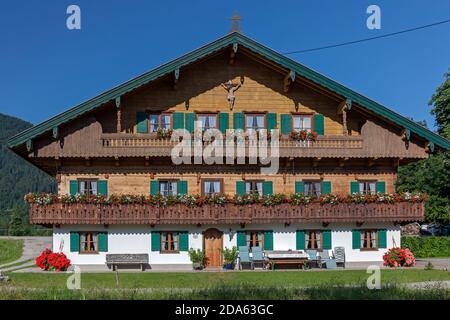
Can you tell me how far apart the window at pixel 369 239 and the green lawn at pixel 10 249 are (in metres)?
22.2

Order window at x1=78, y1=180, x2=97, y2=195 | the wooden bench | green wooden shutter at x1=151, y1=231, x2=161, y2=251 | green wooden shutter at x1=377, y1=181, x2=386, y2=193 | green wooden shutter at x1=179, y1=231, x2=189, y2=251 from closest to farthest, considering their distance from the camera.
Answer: the wooden bench < green wooden shutter at x1=151, y1=231, x2=161, y2=251 < green wooden shutter at x1=179, y1=231, x2=189, y2=251 < window at x1=78, y1=180, x2=97, y2=195 < green wooden shutter at x1=377, y1=181, x2=386, y2=193

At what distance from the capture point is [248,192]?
2512 centimetres

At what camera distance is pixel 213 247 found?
2464cm

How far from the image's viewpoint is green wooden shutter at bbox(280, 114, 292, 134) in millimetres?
25752

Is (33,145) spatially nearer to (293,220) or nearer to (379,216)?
(293,220)

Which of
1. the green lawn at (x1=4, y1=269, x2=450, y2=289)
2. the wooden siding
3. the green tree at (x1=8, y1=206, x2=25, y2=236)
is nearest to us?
the green lawn at (x1=4, y1=269, x2=450, y2=289)

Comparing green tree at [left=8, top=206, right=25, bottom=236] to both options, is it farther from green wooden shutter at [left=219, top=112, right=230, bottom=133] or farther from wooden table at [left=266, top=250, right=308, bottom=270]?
wooden table at [left=266, top=250, right=308, bottom=270]

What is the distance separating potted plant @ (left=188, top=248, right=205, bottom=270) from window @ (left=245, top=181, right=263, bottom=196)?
3.77m

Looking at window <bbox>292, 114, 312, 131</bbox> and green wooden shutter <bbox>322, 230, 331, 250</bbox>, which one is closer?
green wooden shutter <bbox>322, 230, 331, 250</bbox>

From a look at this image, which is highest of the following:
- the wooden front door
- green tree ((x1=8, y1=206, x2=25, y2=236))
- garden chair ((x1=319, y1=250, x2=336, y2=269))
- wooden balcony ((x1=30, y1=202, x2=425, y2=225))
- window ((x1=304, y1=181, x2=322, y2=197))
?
window ((x1=304, y1=181, x2=322, y2=197))

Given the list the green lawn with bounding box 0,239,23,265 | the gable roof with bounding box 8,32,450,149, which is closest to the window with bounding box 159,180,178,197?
the gable roof with bounding box 8,32,450,149

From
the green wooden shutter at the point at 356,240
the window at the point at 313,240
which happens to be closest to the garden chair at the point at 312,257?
the window at the point at 313,240

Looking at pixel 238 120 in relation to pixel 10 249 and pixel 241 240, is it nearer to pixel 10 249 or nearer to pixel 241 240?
pixel 241 240
